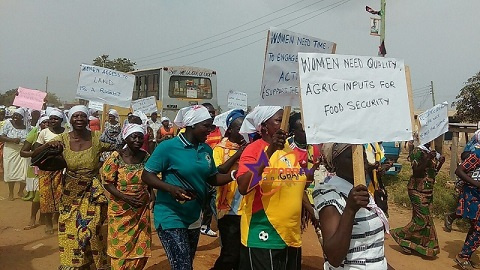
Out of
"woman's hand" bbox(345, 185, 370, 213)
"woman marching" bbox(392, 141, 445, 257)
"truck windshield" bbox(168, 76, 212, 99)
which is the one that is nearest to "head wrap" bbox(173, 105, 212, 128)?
"woman's hand" bbox(345, 185, 370, 213)

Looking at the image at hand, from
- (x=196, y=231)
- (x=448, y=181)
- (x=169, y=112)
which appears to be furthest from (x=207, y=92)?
(x=196, y=231)

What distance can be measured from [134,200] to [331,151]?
2389mm

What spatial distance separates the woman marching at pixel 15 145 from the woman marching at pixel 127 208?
573 centimetres

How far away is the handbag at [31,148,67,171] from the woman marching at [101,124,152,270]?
1.74 ft

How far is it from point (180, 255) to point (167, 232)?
0.22 metres

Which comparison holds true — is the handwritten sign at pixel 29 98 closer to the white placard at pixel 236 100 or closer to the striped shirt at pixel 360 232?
the white placard at pixel 236 100

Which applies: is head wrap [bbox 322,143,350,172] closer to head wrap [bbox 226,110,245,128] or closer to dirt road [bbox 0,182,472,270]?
head wrap [bbox 226,110,245,128]

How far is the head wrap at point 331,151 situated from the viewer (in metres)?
2.48

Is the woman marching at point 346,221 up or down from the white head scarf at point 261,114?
down

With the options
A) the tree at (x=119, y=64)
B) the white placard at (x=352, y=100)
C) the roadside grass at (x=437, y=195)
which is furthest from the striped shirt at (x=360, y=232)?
the tree at (x=119, y=64)

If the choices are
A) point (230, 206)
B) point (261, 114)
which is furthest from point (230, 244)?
point (261, 114)

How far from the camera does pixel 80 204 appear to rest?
4594 mm

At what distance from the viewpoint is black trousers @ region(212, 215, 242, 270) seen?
4555 millimetres

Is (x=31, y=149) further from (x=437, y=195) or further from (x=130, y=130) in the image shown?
(x=437, y=195)
